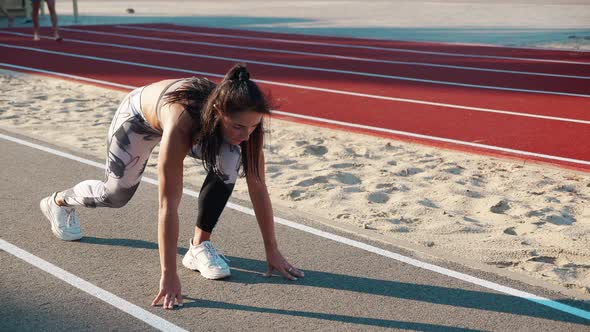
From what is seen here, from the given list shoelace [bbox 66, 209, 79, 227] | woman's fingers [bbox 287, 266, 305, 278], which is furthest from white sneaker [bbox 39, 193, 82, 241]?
woman's fingers [bbox 287, 266, 305, 278]

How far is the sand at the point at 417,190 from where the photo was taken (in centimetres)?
481

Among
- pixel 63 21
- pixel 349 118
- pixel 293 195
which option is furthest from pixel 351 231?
pixel 63 21

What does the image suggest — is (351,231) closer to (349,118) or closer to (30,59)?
(349,118)

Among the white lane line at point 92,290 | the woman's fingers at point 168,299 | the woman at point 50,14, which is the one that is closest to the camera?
the white lane line at point 92,290

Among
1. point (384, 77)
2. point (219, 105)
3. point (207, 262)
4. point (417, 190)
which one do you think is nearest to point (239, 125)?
point (219, 105)

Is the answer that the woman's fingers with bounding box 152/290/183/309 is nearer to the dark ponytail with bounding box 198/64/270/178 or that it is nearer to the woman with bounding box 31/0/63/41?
the dark ponytail with bounding box 198/64/270/178

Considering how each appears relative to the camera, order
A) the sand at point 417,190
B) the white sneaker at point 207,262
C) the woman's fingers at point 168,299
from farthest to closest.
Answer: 1. the sand at point 417,190
2. the white sneaker at point 207,262
3. the woman's fingers at point 168,299

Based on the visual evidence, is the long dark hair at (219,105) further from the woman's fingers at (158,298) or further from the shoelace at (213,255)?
the woman's fingers at (158,298)

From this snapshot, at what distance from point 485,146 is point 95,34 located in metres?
13.6

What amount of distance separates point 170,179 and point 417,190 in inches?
115

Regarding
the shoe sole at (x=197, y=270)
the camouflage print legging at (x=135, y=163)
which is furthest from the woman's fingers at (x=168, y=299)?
the camouflage print legging at (x=135, y=163)

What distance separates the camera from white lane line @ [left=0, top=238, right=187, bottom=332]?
379 cm

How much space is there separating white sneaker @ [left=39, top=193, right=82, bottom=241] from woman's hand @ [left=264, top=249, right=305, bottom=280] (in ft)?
4.30

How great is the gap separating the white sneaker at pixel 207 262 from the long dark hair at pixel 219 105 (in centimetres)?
55
